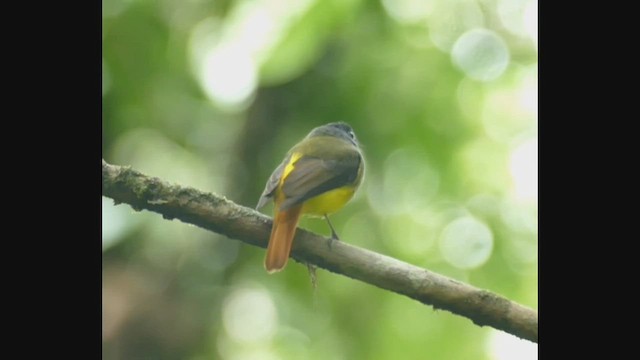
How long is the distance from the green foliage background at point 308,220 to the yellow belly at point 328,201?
0.17 metres

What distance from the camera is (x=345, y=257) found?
5.97ft

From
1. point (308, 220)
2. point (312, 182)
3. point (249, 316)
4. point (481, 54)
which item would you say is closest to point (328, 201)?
point (312, 182)

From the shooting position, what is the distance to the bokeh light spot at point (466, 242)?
262cm

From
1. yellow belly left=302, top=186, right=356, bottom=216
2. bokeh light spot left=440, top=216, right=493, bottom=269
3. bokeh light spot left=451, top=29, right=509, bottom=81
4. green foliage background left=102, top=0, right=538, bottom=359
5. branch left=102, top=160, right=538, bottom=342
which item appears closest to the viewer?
branch left=102, top=160, right=538, bottom=342

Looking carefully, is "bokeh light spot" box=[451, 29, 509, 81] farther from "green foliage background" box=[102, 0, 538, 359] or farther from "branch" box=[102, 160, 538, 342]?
"branch" box=[102, 160, 538, 342]

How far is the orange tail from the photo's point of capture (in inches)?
70.6

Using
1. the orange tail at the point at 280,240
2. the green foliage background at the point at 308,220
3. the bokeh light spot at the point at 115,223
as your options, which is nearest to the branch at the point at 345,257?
the orange tail at the point at 280,240

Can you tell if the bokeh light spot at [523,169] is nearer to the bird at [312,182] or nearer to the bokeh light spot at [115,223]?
the bird at [312,182]

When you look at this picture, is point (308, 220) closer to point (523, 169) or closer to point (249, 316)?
point (249, 316)

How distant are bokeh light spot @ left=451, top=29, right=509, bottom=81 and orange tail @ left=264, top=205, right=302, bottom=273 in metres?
1.08

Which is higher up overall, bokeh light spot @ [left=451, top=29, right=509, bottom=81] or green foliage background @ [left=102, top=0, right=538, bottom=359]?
bokeh light spot @ [left=451, top=29, right=509, bottom=81]

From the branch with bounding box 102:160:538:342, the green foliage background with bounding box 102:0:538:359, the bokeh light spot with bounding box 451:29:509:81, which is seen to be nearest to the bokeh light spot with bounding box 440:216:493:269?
the green foliage background with bounding box 102:0:538:359
